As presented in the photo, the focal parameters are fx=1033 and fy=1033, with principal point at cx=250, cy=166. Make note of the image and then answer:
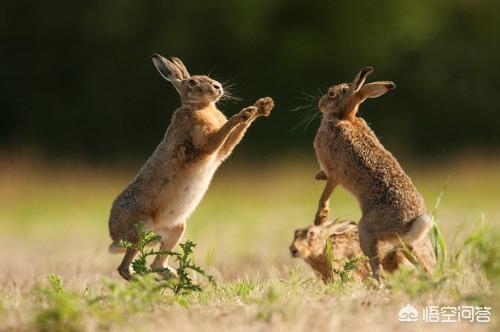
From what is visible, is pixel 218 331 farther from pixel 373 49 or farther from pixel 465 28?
pixel 465 28

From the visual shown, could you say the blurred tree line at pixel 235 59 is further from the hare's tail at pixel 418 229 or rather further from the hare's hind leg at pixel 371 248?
the hare's tail at pixel 418 229

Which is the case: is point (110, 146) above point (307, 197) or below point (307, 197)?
above

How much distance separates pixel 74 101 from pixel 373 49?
26.8ft

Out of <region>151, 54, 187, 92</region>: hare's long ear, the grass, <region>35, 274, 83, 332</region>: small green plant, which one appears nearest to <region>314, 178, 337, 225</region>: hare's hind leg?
the grass

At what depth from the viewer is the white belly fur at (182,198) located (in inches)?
312

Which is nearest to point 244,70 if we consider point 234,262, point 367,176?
point 234,262

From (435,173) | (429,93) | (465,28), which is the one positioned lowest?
(435,173)

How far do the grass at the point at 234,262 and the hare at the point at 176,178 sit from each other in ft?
1.34

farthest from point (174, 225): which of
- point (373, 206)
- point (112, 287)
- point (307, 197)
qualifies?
point (307, 197)

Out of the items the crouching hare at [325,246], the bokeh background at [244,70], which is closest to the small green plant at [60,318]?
the crouching hare at [325,246]

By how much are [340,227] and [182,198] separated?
123 cm

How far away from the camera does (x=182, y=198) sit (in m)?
7.94

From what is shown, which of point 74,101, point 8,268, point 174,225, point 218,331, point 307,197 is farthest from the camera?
point 74,101

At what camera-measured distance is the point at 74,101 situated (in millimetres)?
28078
